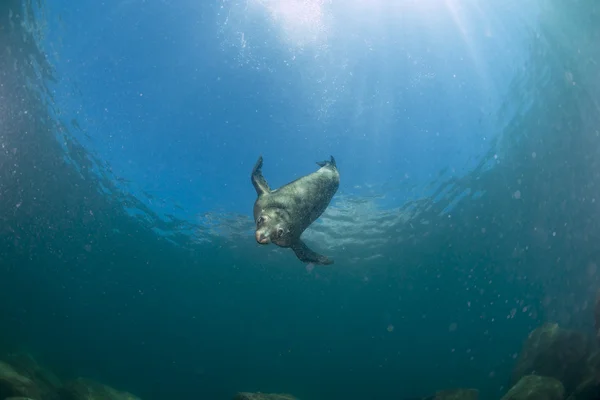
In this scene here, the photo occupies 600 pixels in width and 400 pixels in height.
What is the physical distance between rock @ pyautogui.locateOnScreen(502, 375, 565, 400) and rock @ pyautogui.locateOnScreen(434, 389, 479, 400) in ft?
5.12

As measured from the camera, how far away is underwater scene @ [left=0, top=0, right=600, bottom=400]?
14.2 m

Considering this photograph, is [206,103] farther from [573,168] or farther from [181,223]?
[573,168]

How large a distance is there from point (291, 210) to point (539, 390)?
10.2 metres

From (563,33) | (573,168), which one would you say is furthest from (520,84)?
(573,168)

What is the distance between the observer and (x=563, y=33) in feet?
49.6

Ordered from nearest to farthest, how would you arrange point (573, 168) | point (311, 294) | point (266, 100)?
point (266, 100) → point (573, 168) → point (311, 294)

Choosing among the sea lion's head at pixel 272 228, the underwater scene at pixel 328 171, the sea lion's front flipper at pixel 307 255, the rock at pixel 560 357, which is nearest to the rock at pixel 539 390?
the underwater scene at pixel 328 171

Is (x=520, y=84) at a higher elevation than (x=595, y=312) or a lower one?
higher

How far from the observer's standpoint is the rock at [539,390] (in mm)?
9789

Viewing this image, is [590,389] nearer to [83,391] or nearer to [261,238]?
[261,238]

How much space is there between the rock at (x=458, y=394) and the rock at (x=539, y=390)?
1560mm

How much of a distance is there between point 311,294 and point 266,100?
2818cm

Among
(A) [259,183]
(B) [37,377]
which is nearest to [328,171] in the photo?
(A) [259,183]

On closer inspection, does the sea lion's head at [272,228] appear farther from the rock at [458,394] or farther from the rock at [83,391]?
the rock at [83,391]
